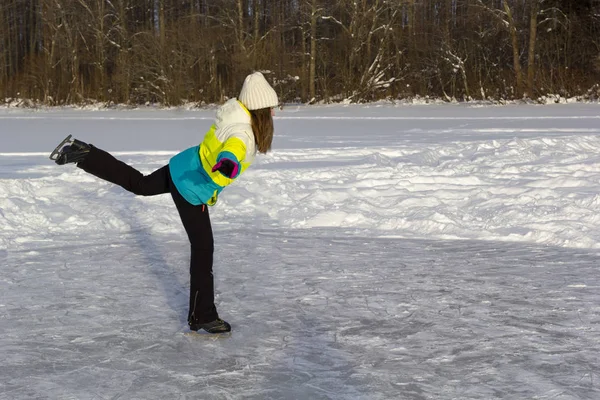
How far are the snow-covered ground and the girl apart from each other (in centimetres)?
29

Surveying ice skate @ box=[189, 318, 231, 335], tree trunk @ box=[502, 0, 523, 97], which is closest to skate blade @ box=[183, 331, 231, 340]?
ice skate @ box=[189, 318, 231, 335]

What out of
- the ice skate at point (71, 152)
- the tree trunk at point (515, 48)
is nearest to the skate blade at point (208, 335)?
the ice skate at point (71, 152)

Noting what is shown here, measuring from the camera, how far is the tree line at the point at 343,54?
2614 cm

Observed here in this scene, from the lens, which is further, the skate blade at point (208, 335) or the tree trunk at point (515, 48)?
the tree trunk at point (515, 48)

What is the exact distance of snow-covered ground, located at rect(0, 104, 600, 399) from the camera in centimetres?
312

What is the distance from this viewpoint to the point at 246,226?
645 cm

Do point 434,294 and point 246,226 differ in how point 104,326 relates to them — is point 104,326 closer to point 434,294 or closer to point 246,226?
point 434,294

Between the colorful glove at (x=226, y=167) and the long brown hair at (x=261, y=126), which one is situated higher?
the long brown hair at (x=261, y=126)

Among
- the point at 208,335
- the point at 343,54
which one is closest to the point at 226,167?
the point at 208,335

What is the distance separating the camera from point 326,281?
461cm

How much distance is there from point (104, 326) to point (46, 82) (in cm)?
2815

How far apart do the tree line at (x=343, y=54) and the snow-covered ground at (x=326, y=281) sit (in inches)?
692

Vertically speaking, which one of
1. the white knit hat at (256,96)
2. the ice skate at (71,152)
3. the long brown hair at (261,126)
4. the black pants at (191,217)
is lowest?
the black pants at (191,217)

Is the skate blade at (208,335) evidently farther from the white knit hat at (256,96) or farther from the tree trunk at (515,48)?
the tree trunk at (515,48)
